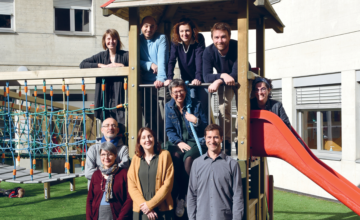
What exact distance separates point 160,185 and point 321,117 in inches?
224

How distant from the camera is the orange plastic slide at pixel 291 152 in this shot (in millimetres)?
3836

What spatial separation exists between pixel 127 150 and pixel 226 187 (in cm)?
119

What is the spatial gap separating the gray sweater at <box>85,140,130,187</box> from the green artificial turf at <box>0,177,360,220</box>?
3023mm

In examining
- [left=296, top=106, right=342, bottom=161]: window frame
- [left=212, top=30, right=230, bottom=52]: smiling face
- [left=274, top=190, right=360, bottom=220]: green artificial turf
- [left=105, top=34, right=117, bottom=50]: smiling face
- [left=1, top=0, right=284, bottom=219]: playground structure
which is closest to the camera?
[left=1, top=0, right=284, bottom=219]: playground structure

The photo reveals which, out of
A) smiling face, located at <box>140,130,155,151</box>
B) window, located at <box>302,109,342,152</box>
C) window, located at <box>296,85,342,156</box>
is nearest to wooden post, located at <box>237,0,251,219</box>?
smiling face, located at <box>140,130,155,151</box>

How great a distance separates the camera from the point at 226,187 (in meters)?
3.67

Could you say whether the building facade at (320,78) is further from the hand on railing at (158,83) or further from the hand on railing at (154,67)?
the hand on railing at (158,83)

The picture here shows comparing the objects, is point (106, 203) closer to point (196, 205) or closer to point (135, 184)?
point (135, 184)

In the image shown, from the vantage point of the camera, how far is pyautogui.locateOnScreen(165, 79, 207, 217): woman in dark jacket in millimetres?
3963

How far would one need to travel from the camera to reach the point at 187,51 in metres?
4.39

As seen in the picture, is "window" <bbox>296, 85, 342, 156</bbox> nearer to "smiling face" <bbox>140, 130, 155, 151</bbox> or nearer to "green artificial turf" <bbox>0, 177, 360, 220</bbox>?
"green artificial turf" <bbox>0, 177, 360, 220</bbox>

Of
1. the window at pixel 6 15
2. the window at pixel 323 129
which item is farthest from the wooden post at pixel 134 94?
the window at pixel 6 15

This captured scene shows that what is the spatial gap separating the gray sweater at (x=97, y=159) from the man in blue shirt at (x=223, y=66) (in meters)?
1.10

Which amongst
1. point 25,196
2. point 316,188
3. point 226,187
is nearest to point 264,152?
point 226,187
